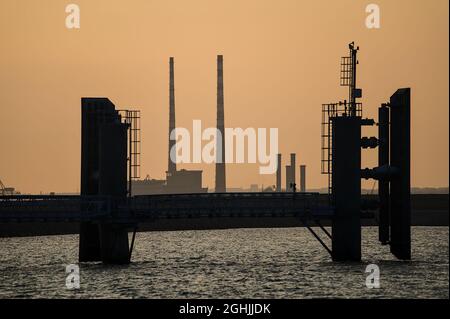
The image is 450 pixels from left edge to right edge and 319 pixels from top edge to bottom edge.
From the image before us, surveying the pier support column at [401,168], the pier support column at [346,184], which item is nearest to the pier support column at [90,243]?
the pier support column at [346,184]

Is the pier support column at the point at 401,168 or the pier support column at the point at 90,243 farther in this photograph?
the pier support column at the point at 90,243

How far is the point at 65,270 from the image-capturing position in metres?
95.8

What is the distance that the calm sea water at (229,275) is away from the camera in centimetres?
7725

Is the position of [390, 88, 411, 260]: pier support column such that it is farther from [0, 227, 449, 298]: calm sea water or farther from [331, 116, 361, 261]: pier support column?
[331, 116, 361, 261]: pier support column

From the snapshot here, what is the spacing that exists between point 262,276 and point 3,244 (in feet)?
232

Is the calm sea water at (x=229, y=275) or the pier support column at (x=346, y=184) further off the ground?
the pier support column at (x=346, y=184)

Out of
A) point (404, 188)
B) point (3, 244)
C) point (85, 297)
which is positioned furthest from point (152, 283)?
point (3, 244)

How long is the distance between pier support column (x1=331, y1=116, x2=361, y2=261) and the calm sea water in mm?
2069

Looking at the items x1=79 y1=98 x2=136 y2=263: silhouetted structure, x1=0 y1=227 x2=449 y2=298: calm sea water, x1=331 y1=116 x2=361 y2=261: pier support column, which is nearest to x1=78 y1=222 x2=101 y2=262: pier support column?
x1=79 y1=98 x2=136 y2=263: silhouetted structure

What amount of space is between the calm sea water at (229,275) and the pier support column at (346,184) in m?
2.07

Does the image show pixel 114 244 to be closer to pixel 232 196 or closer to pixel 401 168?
pixel 232 196

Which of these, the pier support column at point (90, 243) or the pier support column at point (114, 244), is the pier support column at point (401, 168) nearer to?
the pier support column at point (114, 244)

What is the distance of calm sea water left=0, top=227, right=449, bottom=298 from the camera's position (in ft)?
253
